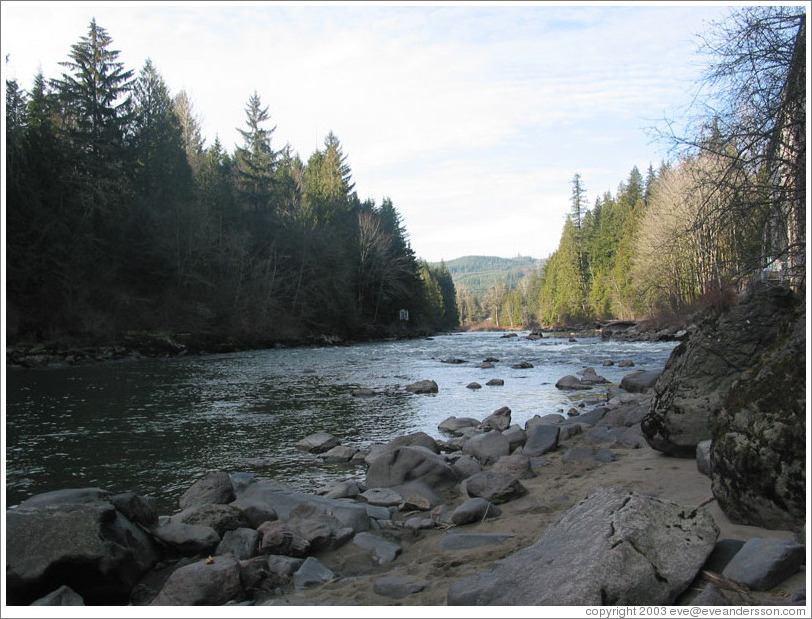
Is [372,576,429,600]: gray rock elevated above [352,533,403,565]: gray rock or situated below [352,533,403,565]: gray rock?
above

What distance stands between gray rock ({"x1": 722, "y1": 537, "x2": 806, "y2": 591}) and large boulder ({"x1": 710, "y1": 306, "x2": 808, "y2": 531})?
1.82 ft

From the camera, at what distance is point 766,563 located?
2816mm

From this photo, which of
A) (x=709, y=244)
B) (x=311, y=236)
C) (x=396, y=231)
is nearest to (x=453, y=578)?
(x=709, y=244)

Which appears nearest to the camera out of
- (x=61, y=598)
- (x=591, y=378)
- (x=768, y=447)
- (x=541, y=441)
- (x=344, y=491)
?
(x=768, y=447)

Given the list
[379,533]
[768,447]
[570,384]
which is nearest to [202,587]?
[379,533]

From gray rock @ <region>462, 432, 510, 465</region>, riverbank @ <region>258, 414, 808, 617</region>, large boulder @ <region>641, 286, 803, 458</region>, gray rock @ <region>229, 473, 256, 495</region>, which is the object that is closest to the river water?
gray rock @ <region>229, 473, 256, 495</region>

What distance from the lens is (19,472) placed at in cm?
732

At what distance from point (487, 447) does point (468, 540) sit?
365 cm

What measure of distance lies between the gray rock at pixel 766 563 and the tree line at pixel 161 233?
16757 millimetres

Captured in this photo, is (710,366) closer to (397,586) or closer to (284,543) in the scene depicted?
(397,586)

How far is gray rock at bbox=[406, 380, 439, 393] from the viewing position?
49.0ft

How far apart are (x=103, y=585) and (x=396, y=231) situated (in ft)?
202

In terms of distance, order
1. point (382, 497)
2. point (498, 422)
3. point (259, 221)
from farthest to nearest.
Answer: point (259, 221) → point (498, 422) → point (382, 497)

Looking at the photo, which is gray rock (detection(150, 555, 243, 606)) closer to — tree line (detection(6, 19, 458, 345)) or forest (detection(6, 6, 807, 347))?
forest (detection(6, 6, 807, 347))
